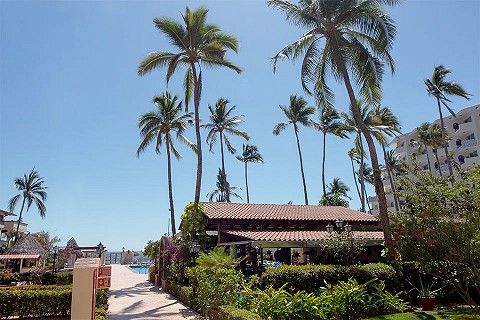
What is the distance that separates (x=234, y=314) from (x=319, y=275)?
16.6 feet

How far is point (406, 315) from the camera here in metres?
10.6

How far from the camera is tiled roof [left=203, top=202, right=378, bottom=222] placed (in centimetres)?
2050

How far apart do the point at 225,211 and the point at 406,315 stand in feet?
40.7

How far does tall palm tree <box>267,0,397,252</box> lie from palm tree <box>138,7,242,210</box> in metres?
4.28

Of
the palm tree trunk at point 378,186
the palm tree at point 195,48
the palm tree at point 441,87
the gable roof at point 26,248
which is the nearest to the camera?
the palm tree trunk at point 378,186

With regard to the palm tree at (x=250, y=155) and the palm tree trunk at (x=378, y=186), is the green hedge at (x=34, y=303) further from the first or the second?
the palm tree at (x=250, y=155)

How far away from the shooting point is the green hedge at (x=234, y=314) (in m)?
7.81

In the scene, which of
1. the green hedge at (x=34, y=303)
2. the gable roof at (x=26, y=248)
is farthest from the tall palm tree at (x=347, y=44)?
the gable roof at (x=26, y=248)

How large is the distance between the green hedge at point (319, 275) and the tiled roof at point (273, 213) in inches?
312

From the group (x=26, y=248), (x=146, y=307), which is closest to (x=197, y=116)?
(x=146, y=307)

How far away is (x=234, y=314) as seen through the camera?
833 centimetres

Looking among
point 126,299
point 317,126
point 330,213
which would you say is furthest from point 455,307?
point 317,126

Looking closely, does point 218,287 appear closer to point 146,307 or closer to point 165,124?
point 146,307

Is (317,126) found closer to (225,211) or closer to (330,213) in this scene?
(330,213)
